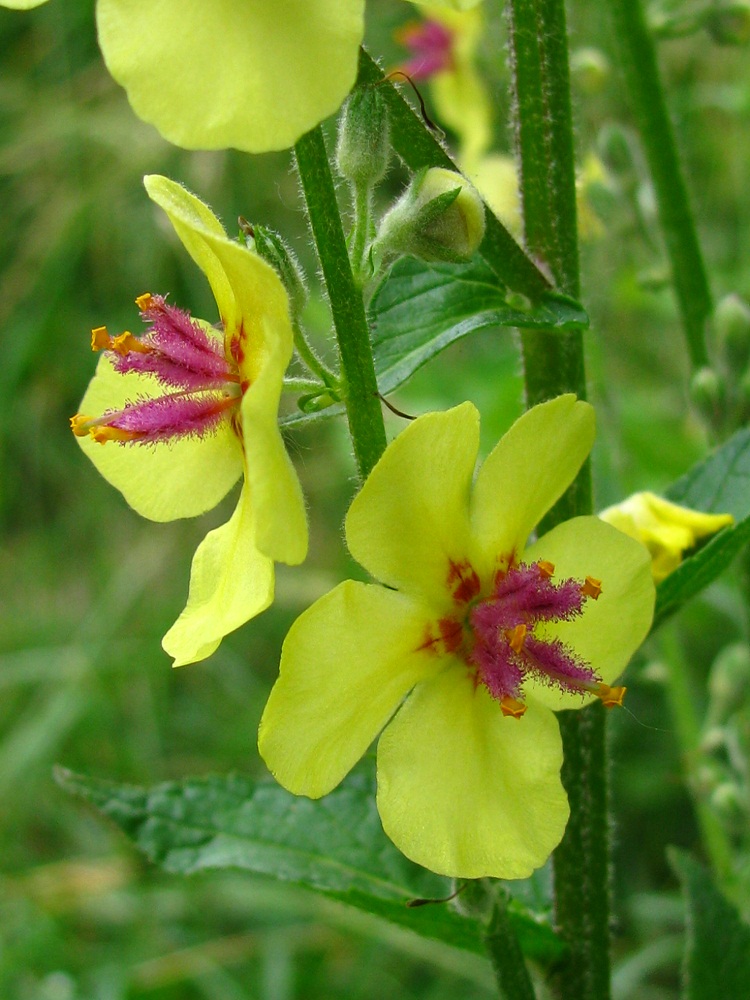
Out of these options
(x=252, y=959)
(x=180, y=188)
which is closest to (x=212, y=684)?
(x=252, y=959)

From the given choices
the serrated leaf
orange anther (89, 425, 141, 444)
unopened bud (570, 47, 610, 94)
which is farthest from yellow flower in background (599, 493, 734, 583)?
unopened bud (570, 47, 610, 94)

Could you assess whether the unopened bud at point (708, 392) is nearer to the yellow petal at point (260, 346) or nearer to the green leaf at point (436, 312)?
the green leaf at point (436, 312)

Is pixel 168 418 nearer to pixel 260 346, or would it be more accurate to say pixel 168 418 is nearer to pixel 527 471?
pixel 260 346

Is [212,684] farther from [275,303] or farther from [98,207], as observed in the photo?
[275,303]

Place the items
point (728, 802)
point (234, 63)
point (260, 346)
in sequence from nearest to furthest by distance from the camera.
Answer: point (234, 63) < point (260, 346) < point (728, 802)

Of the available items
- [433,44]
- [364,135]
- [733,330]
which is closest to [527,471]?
[364,135]

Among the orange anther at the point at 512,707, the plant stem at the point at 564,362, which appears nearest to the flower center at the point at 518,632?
the orange anther at the point at 512,707

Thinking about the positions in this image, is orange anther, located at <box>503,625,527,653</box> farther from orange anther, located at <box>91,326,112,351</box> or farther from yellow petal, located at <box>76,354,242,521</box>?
A: orange anther, located at <box>91,326,112,351</box>
